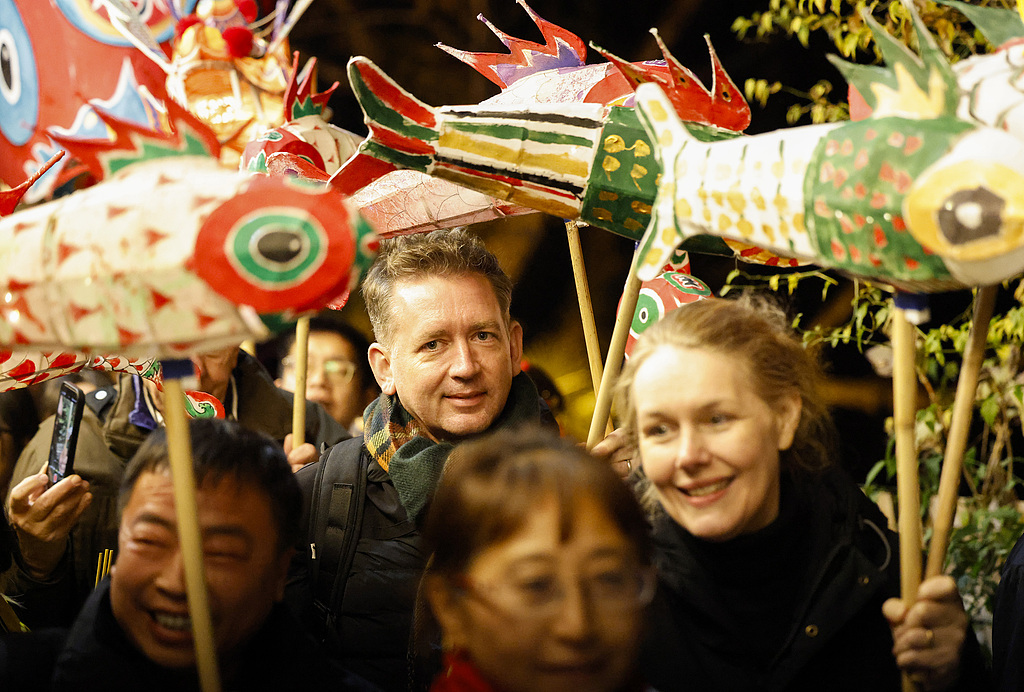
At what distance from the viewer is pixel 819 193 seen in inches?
32.4

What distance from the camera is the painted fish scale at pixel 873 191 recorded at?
77 cm

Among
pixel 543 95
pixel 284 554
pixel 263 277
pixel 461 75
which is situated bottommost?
pixel 284 554

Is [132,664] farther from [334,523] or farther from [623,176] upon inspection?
[623,176]

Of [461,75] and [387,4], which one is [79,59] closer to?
[387,4]

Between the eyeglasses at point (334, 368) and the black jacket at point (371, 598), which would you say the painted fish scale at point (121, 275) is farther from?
the eyeglasses at point (334, 368)

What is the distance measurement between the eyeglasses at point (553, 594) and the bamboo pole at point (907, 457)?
28 cm

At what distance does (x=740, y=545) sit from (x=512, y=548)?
0.31m

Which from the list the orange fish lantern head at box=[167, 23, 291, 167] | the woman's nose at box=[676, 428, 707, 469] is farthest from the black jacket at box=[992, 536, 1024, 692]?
the orange fish lantern head at box=[167, 23, 291, 167]

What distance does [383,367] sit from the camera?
1.44 meters

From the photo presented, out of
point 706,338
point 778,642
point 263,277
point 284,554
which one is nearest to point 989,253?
point 706,338

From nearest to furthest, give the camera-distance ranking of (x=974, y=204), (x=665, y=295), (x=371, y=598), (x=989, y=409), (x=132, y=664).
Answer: (x=974, y=204), (x=132, y=664), (x=371, y=598), (x=665, y=295), (x=989, y=409)

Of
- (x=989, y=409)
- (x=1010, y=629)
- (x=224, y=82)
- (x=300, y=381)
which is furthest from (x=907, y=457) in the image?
(x=224, y=82)

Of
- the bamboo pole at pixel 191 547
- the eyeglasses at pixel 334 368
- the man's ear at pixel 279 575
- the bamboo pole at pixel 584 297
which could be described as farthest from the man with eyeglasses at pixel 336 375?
the bamboo pole at pixel 191 547

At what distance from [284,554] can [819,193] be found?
2.02 feet
